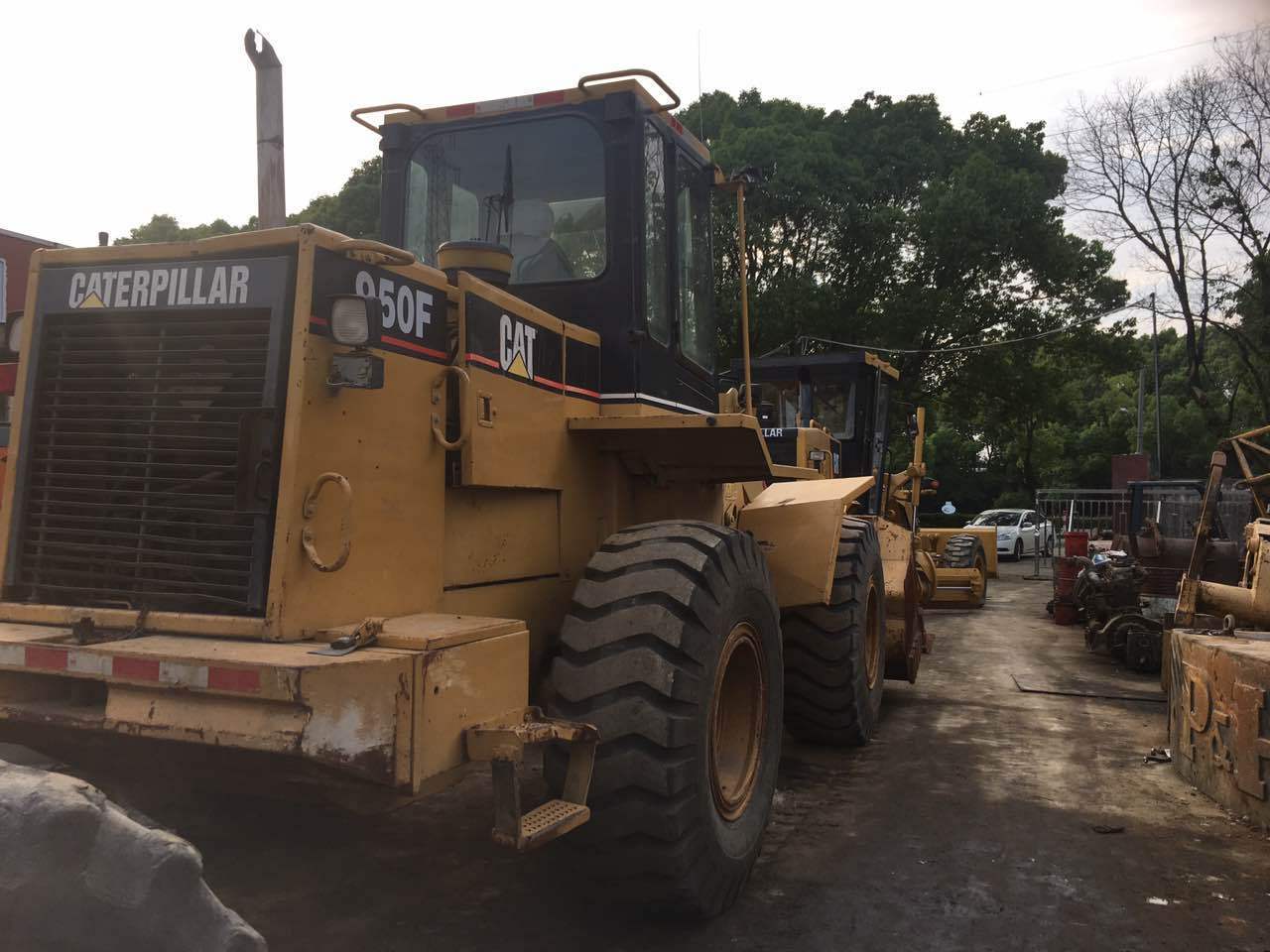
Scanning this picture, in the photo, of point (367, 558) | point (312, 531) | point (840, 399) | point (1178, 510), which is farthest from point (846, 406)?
point (312, 531)

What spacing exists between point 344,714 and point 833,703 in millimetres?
3942

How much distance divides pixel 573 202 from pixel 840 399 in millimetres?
7653

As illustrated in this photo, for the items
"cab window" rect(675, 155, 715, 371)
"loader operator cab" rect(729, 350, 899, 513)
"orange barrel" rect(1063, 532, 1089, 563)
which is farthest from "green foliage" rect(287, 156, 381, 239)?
"cab window" rect(675, 155, 715, 371)

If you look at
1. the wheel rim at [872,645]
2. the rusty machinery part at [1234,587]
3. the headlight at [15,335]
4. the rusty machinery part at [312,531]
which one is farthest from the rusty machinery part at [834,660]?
the headlight at [15,335]

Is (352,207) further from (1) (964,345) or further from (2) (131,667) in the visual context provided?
(2) (131,667)

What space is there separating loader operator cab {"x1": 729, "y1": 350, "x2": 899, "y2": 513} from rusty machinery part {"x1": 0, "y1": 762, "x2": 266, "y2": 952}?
9.62m

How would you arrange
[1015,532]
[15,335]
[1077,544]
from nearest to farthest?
[15,335]
[1077,544]
[1015,532]

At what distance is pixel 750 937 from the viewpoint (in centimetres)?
360

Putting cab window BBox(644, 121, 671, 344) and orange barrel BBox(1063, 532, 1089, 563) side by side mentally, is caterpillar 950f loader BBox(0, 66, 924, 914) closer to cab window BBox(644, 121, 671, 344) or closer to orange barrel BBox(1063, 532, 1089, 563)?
cab window BBox(644, 121, 671, 344)

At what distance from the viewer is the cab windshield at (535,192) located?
4.65m

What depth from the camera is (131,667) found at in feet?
9.53

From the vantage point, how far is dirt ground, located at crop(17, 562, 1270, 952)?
362 centimetres

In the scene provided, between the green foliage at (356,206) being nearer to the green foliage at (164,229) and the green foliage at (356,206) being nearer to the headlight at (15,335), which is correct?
the green foliage at (164,229)

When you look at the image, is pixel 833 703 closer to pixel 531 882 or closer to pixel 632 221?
pixel 531 882
